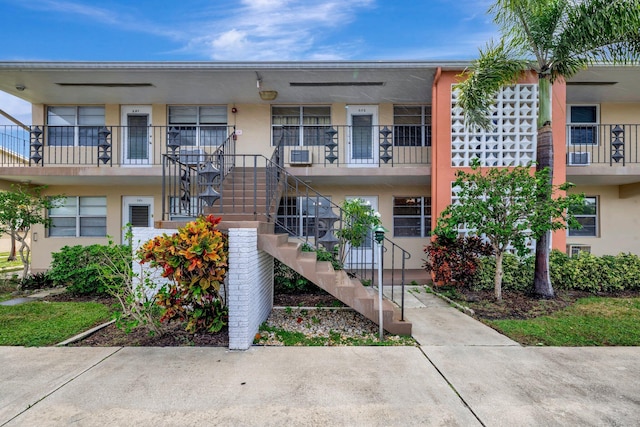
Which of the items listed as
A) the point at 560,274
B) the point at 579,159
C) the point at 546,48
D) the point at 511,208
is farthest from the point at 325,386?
the point at 579,159

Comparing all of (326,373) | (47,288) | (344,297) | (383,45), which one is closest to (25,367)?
(326,373)

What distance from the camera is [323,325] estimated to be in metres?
5.44

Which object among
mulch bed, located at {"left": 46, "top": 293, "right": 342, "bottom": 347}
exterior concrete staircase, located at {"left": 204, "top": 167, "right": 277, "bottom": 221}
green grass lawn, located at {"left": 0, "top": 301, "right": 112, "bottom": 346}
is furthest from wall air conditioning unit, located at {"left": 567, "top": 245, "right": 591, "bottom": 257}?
green grass lawn, located at {"left": 0, "top": 301, "right": 112, "bottom": 346}

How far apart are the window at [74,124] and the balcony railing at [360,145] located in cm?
577

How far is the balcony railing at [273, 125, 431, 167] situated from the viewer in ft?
32.8

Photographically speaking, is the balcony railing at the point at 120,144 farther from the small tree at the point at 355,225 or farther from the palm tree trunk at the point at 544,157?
the palm tree trunk at the point at 544,157

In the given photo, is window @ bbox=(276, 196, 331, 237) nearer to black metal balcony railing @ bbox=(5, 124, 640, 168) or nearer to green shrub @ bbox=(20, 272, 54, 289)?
black metal balcony railing @ bbox=(5, 124, 640, 168)

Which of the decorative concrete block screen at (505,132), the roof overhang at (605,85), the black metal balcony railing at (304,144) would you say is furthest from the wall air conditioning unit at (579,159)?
the roof overhang at (605,85)

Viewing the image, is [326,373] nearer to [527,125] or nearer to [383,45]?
[527,125]

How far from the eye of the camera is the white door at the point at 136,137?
1007 cm

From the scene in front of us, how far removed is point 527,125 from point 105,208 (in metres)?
12.8

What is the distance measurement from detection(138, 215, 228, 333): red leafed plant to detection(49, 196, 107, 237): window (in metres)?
7.34

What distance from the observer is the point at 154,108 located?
10180mm

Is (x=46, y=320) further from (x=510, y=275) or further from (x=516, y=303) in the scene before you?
(x=510, y=275)
